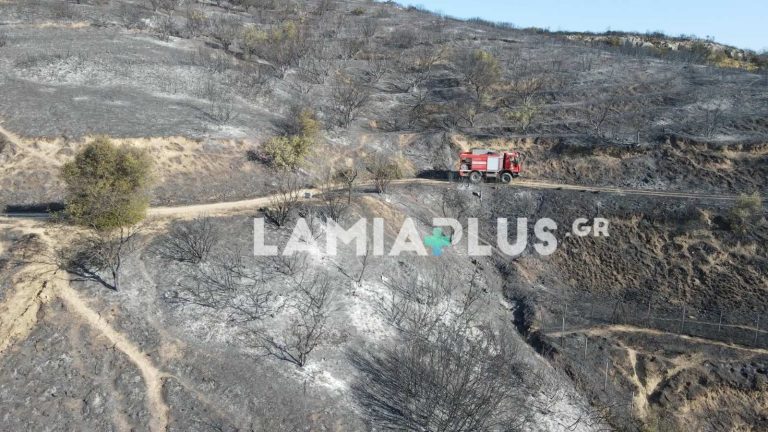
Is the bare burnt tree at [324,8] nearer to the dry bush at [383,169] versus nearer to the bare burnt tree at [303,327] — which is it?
the dry bush at [383,169]

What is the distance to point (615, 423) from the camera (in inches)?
952

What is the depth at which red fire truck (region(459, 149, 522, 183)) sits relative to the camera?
135 ft

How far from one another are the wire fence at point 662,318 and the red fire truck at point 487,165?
45.2ft

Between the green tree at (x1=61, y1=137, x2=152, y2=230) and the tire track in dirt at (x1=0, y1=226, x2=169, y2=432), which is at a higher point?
the green tree at (x1=61, y1=137, x2=152, y2=230)

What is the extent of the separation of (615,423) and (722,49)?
125419 mm

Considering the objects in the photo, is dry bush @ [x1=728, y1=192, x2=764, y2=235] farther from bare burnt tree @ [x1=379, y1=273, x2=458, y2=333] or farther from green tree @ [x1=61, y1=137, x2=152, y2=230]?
green tree @ [x1=61, y1=137, x2=152, y2=230]

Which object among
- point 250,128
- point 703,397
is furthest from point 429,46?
point 703,397

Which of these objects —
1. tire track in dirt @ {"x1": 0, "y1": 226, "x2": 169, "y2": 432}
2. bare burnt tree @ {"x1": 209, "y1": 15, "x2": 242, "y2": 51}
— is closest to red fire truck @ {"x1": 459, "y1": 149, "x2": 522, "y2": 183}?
tire track in dirt @ {"x1": 0, "y1": 226, "x2": 169, "y2": 432}

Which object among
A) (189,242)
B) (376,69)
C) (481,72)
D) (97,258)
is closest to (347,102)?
(376,69)

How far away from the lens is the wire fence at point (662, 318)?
2916 centimetres

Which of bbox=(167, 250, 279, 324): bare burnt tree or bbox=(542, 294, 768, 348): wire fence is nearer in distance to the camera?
bbox=(167, 250, 279, 324): bare burnt tree

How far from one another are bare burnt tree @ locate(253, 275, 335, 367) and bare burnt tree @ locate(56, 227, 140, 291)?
7922 millimetres

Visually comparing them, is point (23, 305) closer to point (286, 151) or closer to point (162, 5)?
point (286, 151)

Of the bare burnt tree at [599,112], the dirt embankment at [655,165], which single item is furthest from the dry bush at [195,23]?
the bare burnt tree at [599,112]
